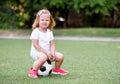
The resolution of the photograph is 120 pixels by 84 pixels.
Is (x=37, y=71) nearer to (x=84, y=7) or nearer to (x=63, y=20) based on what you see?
(x=84, y=7)

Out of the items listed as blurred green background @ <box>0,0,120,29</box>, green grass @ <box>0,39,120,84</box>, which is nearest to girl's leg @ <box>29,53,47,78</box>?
green grass @ <box>0,39,120,84</box>

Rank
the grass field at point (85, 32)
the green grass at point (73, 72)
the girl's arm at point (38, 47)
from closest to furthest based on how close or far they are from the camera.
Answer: the green grass at point (73, 72) → the girl's arm at point (38, 47) → the grass field at point (85, 32)

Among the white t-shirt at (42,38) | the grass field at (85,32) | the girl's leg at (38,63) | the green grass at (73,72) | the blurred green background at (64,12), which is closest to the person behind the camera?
the green grass at (73,72)

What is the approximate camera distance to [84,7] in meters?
20.5

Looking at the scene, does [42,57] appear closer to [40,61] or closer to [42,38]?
[40,61]

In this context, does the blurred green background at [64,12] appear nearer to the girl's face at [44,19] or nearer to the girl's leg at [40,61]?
the girl's face at [44,19]

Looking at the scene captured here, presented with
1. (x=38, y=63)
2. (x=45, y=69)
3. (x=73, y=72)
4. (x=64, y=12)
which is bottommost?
(x=64, y=12)

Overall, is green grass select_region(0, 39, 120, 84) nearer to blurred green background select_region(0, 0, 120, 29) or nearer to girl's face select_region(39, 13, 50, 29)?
girl's face select_region(39, 13, 50, 29)

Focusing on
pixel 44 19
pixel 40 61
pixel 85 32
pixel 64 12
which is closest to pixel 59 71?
pixel 40 61

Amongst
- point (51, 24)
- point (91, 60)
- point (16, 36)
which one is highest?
point (51, 24)

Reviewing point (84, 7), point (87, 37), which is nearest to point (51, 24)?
point (87, 37)

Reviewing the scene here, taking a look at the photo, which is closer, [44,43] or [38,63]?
[38,63]

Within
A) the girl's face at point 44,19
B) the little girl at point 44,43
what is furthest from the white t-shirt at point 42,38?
the girl's face at point 44,19

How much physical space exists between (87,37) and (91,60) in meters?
8.90
